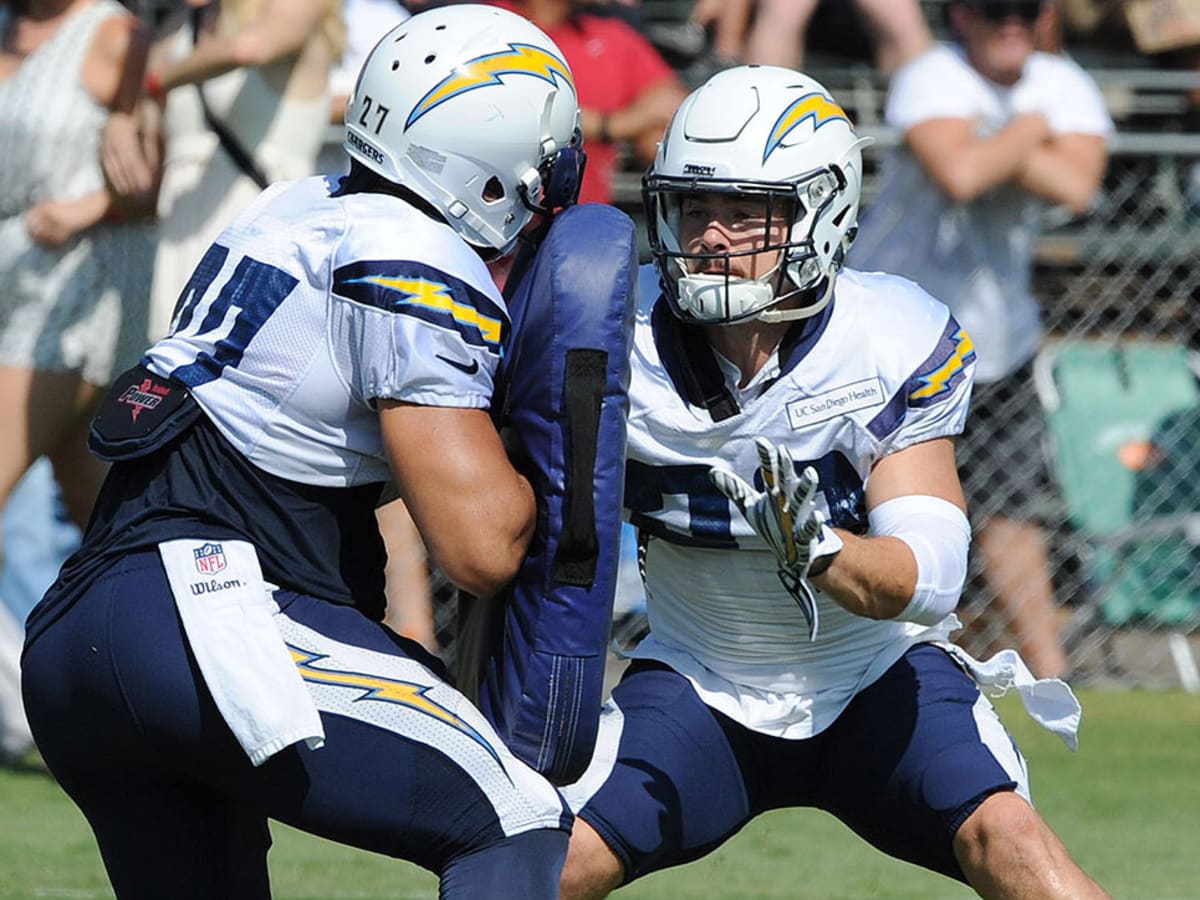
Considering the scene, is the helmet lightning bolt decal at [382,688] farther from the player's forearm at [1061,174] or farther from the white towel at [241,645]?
the player's forearm at [1061,174]

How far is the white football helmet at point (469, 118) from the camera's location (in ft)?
9.18

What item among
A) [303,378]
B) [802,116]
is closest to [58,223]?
[802,116]

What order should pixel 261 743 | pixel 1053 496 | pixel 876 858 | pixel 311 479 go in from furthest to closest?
pixel 1053 496, pixel 876 858, pixel 311 479, pixel 261 743

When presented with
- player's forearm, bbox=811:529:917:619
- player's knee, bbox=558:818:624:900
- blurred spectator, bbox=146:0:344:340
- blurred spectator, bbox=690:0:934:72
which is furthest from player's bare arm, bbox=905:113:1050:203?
player's knee, bbox=558:818:624:900

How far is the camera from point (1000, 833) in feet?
10.4

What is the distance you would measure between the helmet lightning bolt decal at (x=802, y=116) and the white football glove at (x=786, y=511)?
2.34 ft

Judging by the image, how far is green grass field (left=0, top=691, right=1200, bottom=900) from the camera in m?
4.65

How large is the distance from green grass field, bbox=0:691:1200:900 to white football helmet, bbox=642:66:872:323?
1.74m

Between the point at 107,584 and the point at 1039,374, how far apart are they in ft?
15.9

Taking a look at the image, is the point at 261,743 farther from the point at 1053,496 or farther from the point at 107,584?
the point at 1053,496

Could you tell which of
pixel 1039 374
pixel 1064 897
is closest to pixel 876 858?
pixel 1064 897

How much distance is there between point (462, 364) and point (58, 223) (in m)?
3.19

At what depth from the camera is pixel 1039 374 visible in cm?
701

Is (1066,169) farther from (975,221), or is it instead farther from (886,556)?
(886,556)
